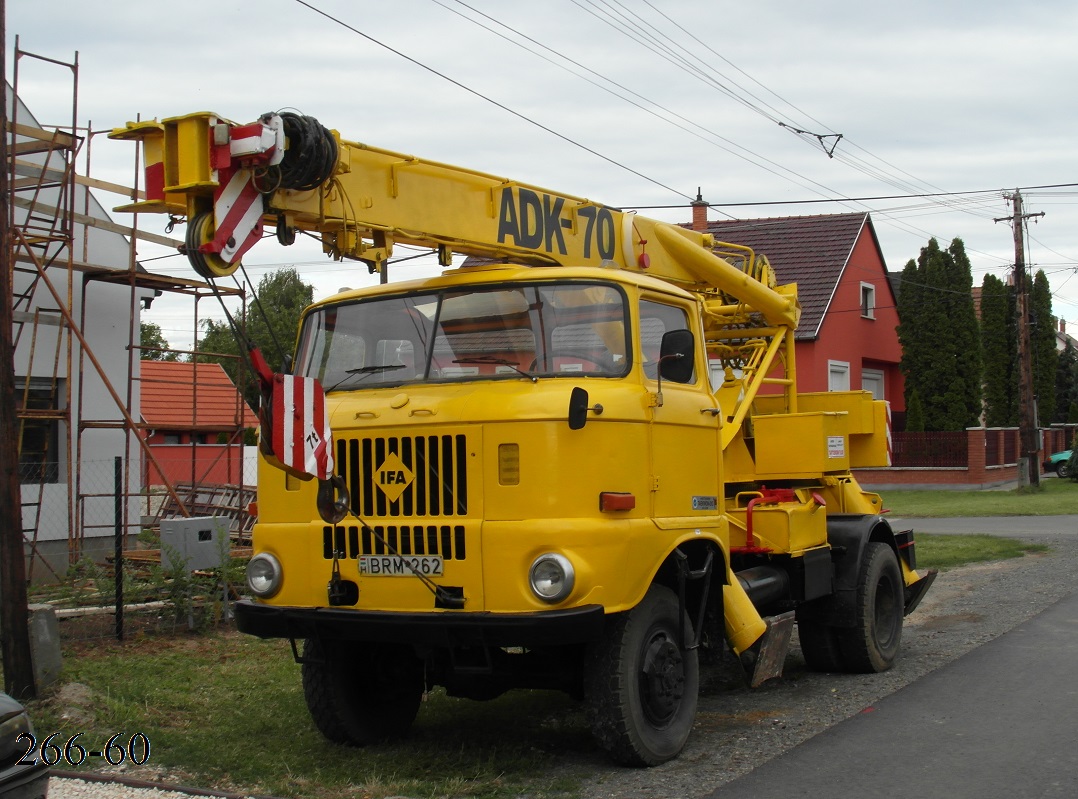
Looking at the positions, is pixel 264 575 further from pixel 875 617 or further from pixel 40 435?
pixel 40 435

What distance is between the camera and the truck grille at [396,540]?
19.7 ft

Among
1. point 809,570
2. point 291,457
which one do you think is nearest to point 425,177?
point 291,457

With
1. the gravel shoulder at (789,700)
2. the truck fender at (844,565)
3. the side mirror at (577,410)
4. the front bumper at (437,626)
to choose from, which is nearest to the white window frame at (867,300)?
the gravel shoulder at (789,700)

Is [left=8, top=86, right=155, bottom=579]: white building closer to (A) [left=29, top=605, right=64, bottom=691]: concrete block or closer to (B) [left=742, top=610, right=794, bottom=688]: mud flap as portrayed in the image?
(A) [left=29, top=605, right=64, bottom=691]: concrete block

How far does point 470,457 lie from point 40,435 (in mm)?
9699

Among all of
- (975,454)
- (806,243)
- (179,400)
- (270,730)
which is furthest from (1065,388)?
(270,730)

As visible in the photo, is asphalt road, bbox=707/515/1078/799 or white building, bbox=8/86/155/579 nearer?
asphalt road, bbox=707/515/1078/799

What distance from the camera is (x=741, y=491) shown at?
30.0 ft

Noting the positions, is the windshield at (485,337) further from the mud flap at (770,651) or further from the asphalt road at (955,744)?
the asphalt road at (955,744)

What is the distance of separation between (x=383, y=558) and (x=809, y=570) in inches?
149

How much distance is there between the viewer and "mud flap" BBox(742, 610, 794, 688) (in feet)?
24.1

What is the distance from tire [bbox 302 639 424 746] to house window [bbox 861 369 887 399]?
104 feet

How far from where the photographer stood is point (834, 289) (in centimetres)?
3266

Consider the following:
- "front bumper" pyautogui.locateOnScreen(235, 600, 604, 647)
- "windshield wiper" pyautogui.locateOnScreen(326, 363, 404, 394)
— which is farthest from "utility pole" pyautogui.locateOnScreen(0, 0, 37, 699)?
"windshield wiper" pyautogui.locateOnScreen(326, 363, 404, 394)
